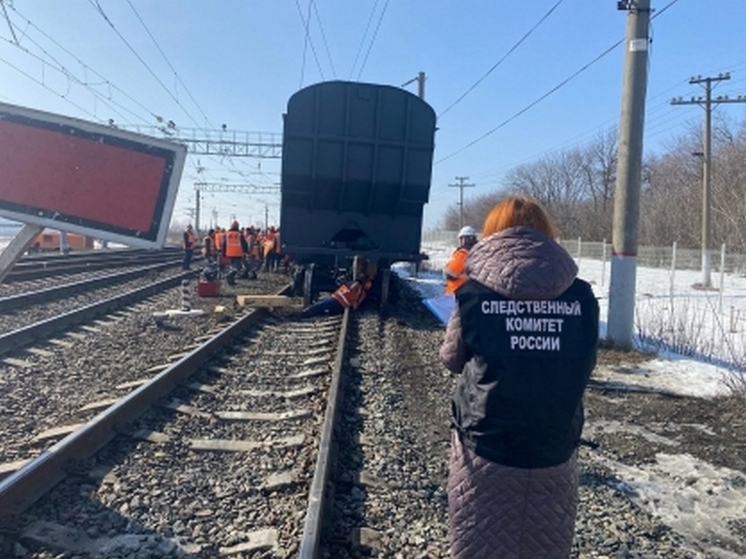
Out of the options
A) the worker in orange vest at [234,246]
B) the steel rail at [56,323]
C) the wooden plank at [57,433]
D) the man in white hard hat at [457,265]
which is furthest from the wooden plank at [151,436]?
the worker in orange vest at [234,246]

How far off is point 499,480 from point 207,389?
189 inches

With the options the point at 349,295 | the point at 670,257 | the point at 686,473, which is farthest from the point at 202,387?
the point at 670,257

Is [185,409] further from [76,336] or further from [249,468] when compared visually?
[76,336]

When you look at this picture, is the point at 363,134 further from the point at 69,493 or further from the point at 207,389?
the point at 69,493

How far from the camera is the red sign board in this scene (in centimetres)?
278

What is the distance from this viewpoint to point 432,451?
5078 millimetres

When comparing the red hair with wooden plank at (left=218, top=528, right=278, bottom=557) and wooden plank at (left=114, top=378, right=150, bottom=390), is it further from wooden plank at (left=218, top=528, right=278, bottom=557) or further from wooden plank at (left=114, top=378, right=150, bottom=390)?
wooden plank at (left=114, top=378, right=150, bottom=390)

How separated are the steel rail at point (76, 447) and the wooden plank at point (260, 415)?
73 cm

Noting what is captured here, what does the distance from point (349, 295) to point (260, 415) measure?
7.80 meters

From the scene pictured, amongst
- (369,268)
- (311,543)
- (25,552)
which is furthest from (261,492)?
(369,268)

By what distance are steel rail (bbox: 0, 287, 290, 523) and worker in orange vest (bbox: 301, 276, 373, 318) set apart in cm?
593

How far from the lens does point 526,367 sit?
2.21 m

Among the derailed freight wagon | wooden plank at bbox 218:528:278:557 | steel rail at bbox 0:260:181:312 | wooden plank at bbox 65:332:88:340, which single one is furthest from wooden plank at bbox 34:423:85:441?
the derailed freight wagon

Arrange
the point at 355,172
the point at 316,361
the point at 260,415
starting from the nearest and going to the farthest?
1. the point at 260,415
2. the point at 316,361
3. the point at 355,172
